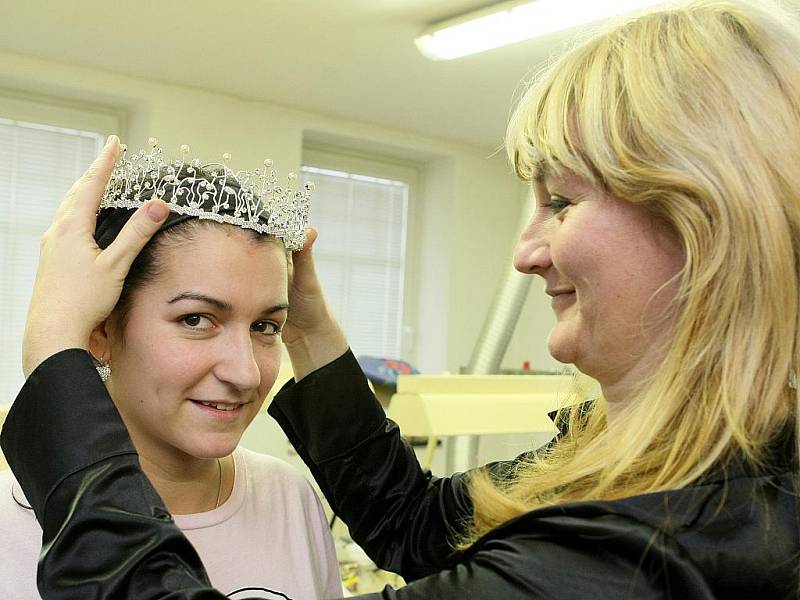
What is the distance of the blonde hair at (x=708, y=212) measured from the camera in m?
0.85

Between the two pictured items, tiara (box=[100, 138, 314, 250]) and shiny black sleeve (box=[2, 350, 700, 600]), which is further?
tiara (box=[100, 138, 314, 250])

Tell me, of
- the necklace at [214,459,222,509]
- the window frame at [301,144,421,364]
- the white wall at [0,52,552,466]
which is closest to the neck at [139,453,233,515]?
the necklace at [214,459,222,509]

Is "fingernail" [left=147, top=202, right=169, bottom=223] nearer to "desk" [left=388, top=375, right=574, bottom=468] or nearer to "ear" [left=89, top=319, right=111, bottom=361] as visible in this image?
"ear" [left=89, top=319, right=111, bottom=361]

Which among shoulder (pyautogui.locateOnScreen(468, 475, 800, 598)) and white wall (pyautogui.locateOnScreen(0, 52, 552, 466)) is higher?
white wall (pyautogui.locateOnScreen(0, 52, 552, 466))

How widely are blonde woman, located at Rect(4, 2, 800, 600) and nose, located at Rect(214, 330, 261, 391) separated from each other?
27cm

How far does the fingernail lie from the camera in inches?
41.2

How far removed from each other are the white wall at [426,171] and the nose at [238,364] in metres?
3.57

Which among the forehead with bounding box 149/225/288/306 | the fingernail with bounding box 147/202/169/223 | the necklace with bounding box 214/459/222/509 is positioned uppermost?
the fingernail with bounding box 147/202/169/223

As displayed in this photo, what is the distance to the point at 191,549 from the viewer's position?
2.86 ft

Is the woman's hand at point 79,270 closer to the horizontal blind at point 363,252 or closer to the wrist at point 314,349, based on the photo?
the wrist at point 314,349

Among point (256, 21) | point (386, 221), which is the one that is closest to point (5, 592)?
point (256, 21)

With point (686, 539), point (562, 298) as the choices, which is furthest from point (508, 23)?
point (686, 539)

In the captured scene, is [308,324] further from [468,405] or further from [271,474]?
[468,405]

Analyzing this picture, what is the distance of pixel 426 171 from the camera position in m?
6.05
